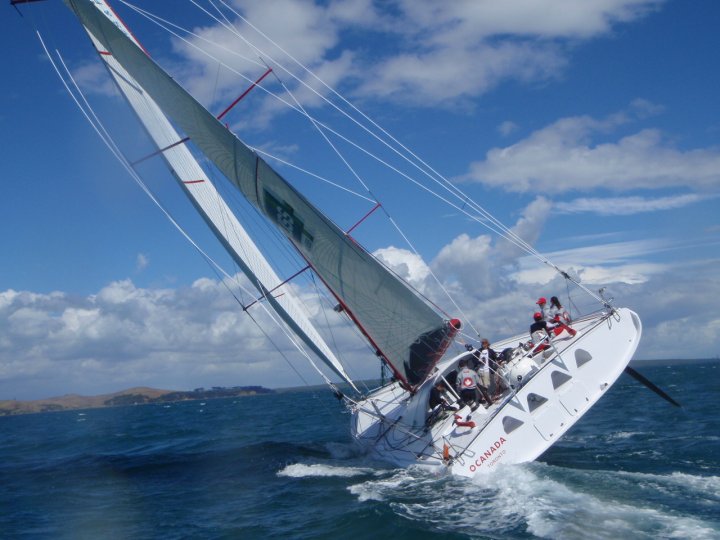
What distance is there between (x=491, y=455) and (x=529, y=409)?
124cm

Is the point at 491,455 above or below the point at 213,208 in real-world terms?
below

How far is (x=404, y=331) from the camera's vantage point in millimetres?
14672

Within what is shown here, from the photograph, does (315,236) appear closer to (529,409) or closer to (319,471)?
(529,409)

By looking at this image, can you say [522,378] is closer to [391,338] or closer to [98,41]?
[391,338]

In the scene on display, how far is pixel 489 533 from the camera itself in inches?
373

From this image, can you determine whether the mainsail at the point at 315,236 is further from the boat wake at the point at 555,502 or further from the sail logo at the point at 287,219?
the boat wake at the point at 555,502

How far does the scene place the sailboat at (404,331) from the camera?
41.9 ft

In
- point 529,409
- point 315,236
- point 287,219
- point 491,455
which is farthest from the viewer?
point 287,219

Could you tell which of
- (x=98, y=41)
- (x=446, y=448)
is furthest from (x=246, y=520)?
(x=98, y=41)

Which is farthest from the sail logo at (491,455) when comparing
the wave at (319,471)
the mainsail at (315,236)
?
the wave at (319,471)

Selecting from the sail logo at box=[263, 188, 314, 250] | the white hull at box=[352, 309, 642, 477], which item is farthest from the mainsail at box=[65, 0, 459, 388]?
the white hull at box=[352, 309, 642, 477]

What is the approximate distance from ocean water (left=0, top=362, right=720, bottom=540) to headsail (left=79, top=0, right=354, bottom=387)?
3601 mm

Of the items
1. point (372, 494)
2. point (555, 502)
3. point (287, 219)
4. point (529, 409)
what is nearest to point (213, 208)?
point (287, 219)

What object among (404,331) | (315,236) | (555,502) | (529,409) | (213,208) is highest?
(213,208)
